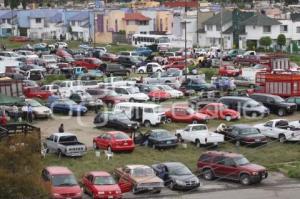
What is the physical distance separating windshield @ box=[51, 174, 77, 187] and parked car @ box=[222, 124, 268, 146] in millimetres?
10401

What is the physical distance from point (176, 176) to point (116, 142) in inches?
218

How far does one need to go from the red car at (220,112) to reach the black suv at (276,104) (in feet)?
9.07

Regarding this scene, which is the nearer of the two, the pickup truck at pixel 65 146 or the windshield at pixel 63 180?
the windshield at pixel 63 180

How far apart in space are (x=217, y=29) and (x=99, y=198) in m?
66.7

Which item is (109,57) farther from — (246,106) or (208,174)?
(208,174)

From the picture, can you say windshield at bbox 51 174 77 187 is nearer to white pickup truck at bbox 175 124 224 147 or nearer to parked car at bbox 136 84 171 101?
white pickup truck at bbox 175 124 224 147

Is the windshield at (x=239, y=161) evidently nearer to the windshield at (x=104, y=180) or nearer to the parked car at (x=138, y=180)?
the parked car at (x=138, y=180)

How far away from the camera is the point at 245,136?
105ft

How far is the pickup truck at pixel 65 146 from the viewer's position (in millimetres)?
29656

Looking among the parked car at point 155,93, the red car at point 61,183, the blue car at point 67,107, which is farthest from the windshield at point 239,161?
the parked car at point 155,93

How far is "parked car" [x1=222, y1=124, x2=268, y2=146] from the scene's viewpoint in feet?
105

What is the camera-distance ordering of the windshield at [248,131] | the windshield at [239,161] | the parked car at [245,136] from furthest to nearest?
the windshield at [248,131]
the parked car at [245,136]
the windshield at [239,161]

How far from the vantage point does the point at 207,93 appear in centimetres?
4466

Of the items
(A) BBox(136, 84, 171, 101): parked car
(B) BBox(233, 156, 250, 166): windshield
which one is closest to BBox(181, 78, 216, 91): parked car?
(A) BBox(136, 84, 171, 101): parked car
